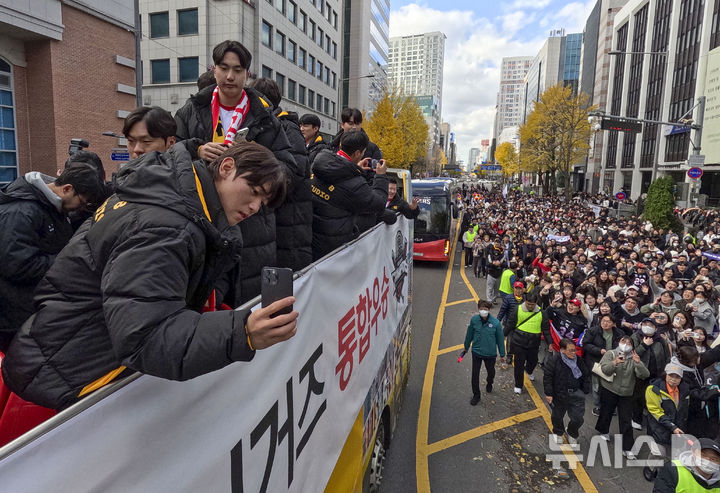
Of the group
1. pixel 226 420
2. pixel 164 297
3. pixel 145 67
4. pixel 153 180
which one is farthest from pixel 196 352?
pixel 145 67

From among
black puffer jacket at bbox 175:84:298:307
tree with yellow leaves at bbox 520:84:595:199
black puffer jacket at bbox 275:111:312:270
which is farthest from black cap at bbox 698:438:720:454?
tree with yellow leaves at bbox 520:84:595:199

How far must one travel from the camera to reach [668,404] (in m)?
5.65

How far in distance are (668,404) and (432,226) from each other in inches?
499

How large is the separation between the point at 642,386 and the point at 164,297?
720 cm

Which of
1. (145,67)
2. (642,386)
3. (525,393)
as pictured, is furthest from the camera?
(145,67)

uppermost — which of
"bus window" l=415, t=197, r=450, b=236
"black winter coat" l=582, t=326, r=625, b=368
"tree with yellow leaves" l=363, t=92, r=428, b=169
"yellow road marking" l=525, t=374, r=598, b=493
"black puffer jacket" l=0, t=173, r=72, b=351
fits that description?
"tree with yellow leaves" l=363, t=92, r=428, b=169

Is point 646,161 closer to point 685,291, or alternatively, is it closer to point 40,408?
point 685,291

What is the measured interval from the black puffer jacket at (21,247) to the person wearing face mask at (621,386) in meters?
6.72

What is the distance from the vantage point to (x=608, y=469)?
5.82 m

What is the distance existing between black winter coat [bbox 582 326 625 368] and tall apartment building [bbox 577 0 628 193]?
178 ft

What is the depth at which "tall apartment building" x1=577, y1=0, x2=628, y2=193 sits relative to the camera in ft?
188

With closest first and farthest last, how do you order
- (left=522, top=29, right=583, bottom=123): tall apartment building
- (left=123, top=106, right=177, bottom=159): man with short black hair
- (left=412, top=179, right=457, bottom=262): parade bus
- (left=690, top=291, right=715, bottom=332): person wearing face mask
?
(left=123, top=106, right=177, bottom=159): man with short black hair < (left=690, top=291, right=715, bottom=332): person wearing face mask < (left=412, top=179, right=457, bottom=262): parade bus < (left=522, top=29, right=583, bottom=123): tall apartment building

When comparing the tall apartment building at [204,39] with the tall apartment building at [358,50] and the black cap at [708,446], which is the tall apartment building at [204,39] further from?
the black cap at [708,446]

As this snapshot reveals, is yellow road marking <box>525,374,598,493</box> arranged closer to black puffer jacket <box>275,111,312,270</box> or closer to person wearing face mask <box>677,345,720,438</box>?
person wearing face mask <box>677,345,720,438</box>
